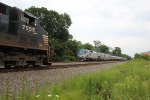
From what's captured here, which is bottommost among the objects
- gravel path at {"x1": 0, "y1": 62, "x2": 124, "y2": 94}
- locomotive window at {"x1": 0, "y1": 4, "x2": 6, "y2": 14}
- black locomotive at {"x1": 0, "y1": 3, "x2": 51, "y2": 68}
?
gravel path at {"x1": 0, "y1": 62, "x2": 124, "y2": 94}

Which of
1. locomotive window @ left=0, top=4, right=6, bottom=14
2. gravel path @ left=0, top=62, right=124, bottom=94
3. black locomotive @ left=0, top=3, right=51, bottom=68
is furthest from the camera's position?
black locomotive @ left=0, top=3, right=51, bottom=68

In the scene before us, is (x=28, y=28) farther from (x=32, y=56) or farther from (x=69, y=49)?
(x=69, y=49)

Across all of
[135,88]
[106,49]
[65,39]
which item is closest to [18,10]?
[135,88]

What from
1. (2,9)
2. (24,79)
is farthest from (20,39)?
(24,79)

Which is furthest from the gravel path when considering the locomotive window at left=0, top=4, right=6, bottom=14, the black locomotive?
the locomotive window at left=0, top=4, right=6, bottom=14

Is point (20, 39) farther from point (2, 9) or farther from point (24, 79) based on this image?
point (24, 79)

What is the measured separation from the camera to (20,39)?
18578mm

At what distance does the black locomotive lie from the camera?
55.2ft

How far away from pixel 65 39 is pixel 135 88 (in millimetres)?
50481

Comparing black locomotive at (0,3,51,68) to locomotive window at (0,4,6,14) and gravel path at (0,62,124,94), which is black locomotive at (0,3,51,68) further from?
gravel path at (0,62,124,94)

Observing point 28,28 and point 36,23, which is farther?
point 36,23

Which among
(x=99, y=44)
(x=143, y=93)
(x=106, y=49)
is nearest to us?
(x=143, y=93)

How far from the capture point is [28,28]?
64.0 feet

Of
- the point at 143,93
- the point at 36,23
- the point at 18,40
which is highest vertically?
the point at 36,23
